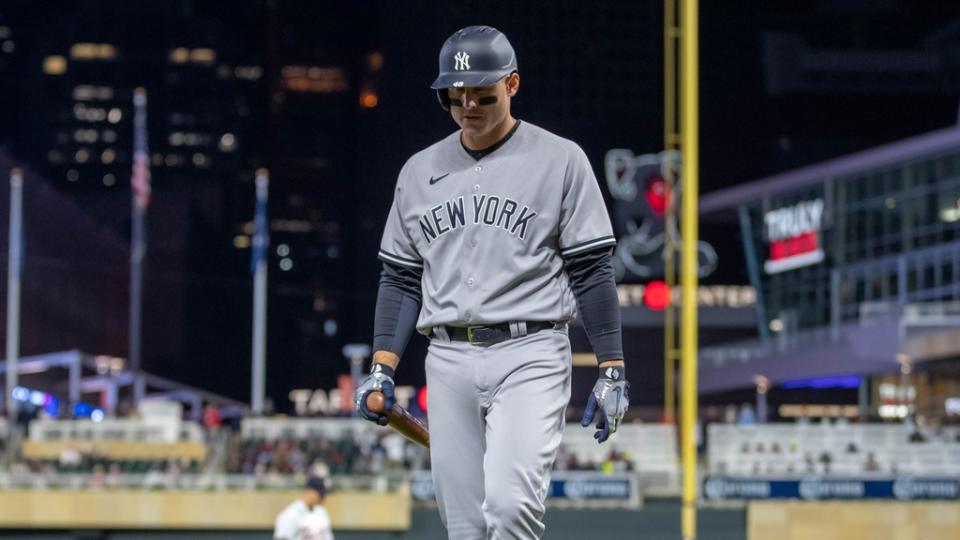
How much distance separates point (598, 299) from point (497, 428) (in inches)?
16.9

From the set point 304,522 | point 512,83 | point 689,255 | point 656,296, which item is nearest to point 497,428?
point 512,83

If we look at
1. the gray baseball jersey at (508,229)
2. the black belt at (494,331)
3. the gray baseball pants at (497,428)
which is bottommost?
the gray baseball pants at (497,428)

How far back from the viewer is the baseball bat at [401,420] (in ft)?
12.2

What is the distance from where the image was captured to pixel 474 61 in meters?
3.69

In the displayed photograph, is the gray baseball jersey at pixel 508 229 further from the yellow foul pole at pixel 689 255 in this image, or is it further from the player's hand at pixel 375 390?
the yellow foul pole at pixel 689 255

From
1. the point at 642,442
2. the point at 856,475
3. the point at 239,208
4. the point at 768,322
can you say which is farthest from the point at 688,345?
the point at 239,208

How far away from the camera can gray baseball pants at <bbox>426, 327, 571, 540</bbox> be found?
356cm

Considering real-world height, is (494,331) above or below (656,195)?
below

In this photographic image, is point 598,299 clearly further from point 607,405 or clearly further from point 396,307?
point 396,307

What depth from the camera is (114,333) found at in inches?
1977

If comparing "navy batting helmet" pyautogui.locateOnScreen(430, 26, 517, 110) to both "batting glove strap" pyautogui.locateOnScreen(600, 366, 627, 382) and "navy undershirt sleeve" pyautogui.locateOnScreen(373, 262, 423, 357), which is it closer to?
"navy undershirt sleeve" pyautogui.locateOnScreen(373, 262, 423, 357)

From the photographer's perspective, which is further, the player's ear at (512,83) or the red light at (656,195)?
the red light at (656,195)

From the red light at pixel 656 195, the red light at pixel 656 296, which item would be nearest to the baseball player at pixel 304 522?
the red light at pixel 656 195

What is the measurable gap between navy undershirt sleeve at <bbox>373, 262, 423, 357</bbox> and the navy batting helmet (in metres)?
0.55
